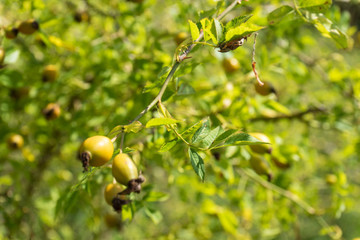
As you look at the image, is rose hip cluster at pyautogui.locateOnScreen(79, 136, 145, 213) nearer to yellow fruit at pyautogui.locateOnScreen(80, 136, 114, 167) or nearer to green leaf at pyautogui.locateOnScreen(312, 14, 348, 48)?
yellow fruit at pyautogui.locateOnScreen(80, 136, 114, 167)

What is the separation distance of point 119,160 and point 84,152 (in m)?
0.11

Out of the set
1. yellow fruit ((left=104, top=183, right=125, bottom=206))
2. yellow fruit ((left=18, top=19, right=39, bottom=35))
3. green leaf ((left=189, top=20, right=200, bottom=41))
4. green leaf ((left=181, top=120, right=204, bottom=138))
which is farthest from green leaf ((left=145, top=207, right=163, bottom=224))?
yellow fruit ((left=18, top=19, right=39, bottom=35))

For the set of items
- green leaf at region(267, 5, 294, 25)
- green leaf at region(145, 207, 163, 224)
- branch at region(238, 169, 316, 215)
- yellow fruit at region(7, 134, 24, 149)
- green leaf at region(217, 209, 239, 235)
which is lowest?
green leaf at region(217, 209, 239, 235)

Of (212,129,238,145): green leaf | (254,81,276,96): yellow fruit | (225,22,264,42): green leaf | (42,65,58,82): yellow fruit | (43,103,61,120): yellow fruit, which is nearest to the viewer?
(225,22,264,42): green leaf

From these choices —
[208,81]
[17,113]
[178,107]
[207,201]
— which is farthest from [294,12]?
[17,113]

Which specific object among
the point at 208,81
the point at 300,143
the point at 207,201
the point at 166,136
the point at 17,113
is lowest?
the point at 207,201

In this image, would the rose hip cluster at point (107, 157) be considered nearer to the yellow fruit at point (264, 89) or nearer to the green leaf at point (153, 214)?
the green leaf at point (153, 214)

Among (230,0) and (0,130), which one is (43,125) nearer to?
(0,130)

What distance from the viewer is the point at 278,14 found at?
A: 132cm

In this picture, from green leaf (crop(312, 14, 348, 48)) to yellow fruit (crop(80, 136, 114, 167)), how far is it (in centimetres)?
90

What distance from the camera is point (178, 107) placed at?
6.40 ft

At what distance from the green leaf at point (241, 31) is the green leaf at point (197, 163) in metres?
0.36

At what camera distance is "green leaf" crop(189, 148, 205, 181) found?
970mm

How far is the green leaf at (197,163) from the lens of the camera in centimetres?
97
